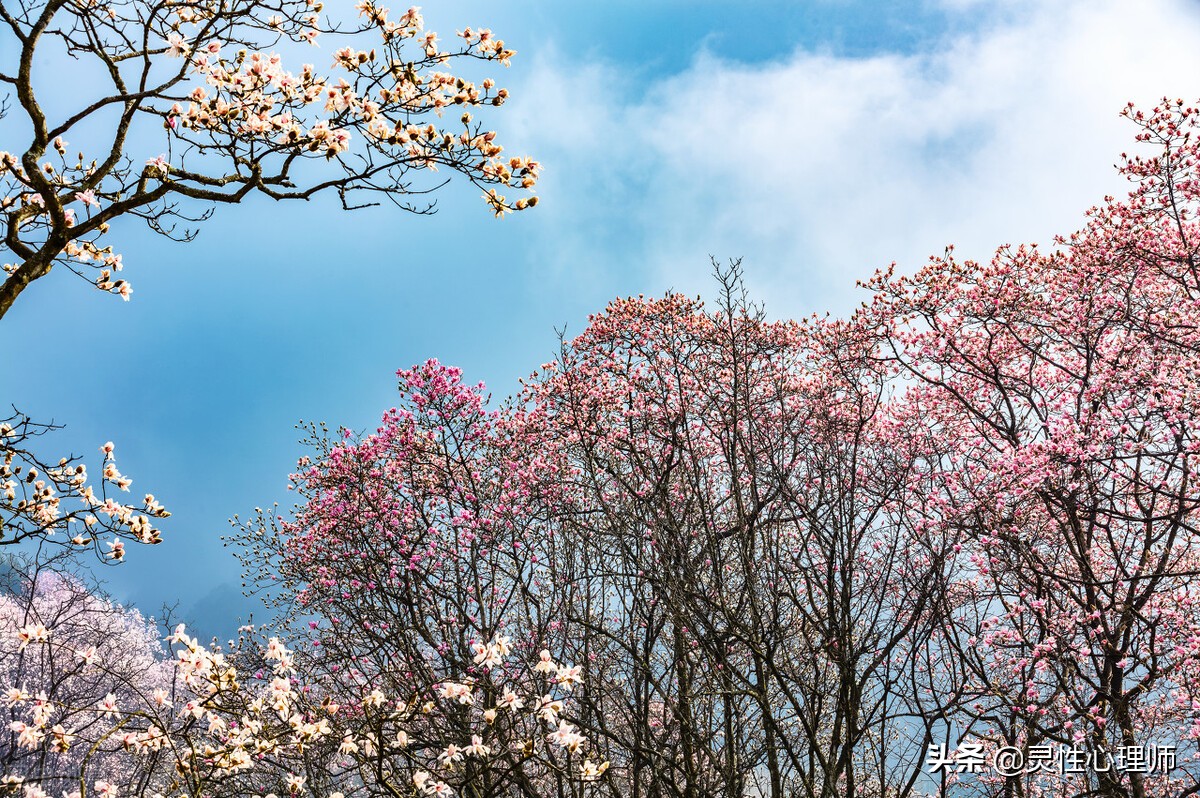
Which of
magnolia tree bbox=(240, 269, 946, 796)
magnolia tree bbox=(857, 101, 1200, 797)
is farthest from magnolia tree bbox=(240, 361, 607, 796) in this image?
magnolia tree bbox=(857, 101, 1200, 797)

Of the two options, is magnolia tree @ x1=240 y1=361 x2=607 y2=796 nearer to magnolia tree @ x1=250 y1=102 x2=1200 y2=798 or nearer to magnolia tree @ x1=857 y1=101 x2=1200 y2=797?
magnolia tree @ x1=250 y1=102 x2=1200 y2=798

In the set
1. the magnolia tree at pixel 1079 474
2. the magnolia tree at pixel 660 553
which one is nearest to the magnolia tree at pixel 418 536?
the magnolia tree at pixel 660 553

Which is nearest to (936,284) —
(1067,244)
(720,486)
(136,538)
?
(1067,244)

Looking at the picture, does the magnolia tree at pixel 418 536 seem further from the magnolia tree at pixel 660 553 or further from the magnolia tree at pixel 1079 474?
the magnolia tree at pixel 1079 474

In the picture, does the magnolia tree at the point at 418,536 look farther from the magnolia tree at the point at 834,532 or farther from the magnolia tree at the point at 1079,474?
the magnolia tree at the point at 1079,474

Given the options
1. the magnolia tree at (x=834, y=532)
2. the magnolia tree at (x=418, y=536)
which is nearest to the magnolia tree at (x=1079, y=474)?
the magnolia tree at (x=834, y=532)

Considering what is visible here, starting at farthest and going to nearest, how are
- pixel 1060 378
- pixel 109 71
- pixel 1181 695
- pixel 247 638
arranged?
pixel 1060 378 < pixel 247 638 < pixel 1181 695 < pixel 109 71

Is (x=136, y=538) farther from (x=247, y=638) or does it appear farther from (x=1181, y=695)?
(x=1181, y=695)

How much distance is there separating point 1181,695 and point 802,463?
18.1 ft

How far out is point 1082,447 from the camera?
27.4ft

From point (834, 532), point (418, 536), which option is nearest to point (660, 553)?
point (834, 532)

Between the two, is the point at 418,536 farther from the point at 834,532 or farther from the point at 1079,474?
the point at 1079,474

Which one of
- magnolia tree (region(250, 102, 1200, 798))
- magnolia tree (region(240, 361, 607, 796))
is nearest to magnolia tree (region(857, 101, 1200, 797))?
magnolia tree (region(250, 102, 1200, 798))

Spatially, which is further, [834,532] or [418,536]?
[418,536]
